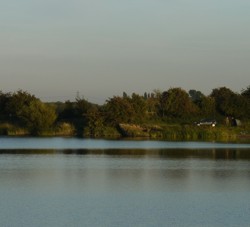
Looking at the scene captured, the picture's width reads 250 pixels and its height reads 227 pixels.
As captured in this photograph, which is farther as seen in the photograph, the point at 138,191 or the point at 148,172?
the point at 148,172

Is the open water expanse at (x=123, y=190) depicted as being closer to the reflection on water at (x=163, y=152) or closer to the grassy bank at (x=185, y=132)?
the reflection on water at (x=163, y=152)

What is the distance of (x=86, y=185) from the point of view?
3444cm

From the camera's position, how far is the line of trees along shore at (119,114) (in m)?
94.8

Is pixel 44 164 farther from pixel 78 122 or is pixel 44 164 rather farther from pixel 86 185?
pixel 78 122

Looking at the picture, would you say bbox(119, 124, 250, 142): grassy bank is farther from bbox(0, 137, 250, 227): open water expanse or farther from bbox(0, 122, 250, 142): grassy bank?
bbox(0, 137, 250, 227): open water expanse

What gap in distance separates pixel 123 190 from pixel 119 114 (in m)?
62.8

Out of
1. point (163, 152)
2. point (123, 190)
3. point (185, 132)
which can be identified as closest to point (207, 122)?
point (185, 132)

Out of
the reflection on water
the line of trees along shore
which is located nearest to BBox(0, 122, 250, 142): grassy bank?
the line of trees along shore

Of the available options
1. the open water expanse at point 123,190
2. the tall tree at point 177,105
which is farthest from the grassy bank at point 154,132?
the open water expanse at point 123,190

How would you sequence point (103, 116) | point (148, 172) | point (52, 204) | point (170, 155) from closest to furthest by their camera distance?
point (52, 204) < point (148, 172) < point (170, 155) < point (103, 116)

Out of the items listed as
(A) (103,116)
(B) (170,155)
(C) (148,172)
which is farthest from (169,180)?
(A) (103,116)

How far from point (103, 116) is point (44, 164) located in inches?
1907

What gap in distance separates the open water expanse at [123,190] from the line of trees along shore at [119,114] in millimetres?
41280

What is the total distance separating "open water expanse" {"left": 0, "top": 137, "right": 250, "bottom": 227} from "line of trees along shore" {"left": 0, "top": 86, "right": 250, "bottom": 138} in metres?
41.3
